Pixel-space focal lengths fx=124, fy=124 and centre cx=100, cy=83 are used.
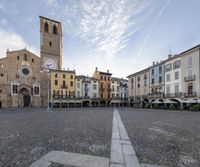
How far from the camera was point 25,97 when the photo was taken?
120 feet

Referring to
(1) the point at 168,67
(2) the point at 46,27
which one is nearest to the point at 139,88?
(1) the point at 168,67

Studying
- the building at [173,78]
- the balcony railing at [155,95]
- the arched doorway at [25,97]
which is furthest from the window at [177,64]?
the arched doorway at [25,97]

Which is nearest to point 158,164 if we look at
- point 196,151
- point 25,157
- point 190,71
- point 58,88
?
point 196,151

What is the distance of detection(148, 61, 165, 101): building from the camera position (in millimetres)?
33037

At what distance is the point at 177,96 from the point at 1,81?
44.7 m

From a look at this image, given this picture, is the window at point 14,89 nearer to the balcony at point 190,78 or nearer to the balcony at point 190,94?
the balcony at point 190,94

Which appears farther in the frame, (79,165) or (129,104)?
(129,104)

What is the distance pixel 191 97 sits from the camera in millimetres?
25109

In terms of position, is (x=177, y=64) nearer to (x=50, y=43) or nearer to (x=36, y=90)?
(x=50, y=43)

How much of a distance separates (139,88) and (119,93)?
10425 mm

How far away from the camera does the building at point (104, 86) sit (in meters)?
45.7

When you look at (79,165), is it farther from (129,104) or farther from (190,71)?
(129,104)

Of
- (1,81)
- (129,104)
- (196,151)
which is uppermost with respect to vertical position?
(1,81)

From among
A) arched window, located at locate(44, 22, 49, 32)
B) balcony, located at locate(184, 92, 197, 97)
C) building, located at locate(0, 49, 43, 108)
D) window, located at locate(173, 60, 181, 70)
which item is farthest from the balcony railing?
arched window, located at locate(44, 22, 49, 32)
